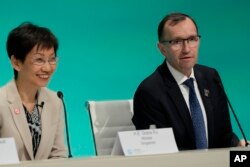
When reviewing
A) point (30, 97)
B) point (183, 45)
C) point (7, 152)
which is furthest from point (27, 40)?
point (7, 152)

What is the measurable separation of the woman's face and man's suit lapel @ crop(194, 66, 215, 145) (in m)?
0.73

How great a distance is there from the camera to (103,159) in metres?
1.74

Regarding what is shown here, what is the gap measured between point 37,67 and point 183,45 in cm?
70

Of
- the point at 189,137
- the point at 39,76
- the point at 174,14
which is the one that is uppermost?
the point at 174,14

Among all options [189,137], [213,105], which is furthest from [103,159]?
[213,105]

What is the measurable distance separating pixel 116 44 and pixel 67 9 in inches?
17.1

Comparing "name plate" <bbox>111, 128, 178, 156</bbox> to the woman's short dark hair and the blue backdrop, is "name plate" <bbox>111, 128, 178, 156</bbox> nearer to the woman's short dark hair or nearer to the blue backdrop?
the woman's short dark hair

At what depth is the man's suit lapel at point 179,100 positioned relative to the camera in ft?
8.31

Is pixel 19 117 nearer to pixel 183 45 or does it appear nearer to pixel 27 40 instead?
pixel 27 40

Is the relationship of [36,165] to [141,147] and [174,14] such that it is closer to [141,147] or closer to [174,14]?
[141,147]

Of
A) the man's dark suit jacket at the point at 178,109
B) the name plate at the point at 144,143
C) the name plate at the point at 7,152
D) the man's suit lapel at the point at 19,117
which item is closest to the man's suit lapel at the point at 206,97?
the man's dark suit jacket at the point at 178,109

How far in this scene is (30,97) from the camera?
2586mm

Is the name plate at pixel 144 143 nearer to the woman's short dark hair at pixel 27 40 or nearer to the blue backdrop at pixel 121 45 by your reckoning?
the woman's short dark hair at pixel 27 40

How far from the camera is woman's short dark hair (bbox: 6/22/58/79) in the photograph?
99.1 inches
